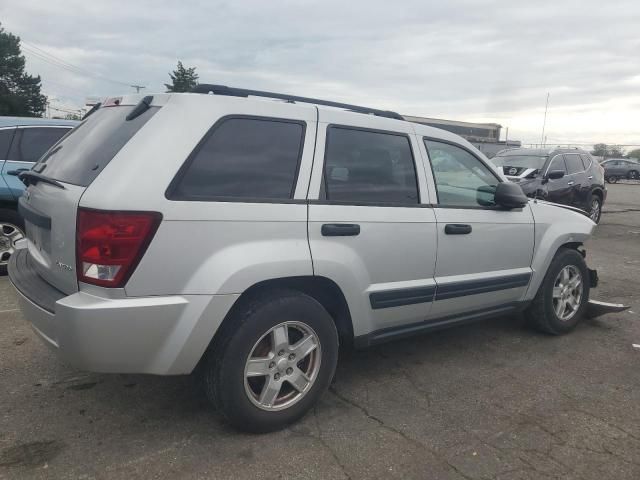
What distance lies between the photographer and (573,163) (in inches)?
422

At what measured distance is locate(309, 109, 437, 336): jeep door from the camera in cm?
298

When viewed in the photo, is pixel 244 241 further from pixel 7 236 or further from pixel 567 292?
pixel 7 236

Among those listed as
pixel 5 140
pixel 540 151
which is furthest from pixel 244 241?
pixel 540 151

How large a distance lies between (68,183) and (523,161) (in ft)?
31.5

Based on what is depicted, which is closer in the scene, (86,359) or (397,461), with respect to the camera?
(86,359)

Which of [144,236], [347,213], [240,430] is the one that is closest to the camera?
[144,236]

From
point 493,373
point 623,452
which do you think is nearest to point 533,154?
point 493,373

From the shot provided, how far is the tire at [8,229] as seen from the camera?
580 centimetres

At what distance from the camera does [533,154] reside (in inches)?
417

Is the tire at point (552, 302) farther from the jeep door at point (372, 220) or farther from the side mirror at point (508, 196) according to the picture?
the jeep door at point (372, 220)

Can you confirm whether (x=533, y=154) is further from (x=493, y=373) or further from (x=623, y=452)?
(x=623, y=452)

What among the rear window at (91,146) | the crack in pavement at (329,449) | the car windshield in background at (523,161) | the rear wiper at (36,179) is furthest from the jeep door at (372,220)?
the car windshield in background at (523,161)

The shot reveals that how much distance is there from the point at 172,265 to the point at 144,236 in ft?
0.60

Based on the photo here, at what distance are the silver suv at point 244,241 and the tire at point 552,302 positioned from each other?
0.96m
